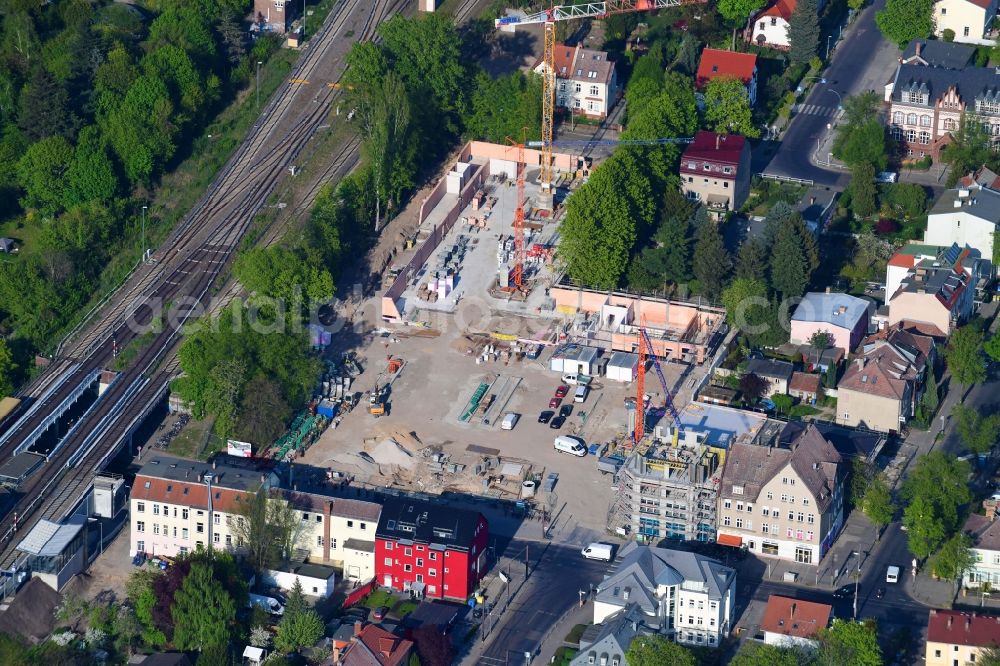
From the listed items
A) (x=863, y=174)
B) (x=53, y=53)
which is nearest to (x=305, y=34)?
(x=53, y=53)

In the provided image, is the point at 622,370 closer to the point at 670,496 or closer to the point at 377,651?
the point at 670,496

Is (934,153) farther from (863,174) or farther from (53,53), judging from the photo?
(53,53)

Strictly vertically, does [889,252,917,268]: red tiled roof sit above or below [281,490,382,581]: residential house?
above

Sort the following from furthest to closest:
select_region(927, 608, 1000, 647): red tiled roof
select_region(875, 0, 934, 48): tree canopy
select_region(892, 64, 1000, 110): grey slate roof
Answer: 1. select_region(875, 0, 934, 48): tree canopy
2. select_region(892, 64, 1000, 110): grey slate roof
3. select_region(927, 608, 1000, 647): red tiled roof

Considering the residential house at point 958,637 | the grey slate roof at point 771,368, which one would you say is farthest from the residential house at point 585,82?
the residential house at point 958,637

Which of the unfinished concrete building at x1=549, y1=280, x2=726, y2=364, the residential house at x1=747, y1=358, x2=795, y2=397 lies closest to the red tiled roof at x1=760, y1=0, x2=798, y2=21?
the unfinished concrete building at x1=549, y1=280, x2=726, y2=364

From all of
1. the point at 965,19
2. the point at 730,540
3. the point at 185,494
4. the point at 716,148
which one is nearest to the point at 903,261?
the point at 716,148

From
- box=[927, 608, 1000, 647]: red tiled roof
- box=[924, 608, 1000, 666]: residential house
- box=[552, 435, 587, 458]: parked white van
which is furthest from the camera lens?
box=[552, 435, 587, 458]: parked white van

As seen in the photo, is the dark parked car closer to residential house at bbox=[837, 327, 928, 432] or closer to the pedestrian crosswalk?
residential house at bbox=[837, 327, 928, 432]
